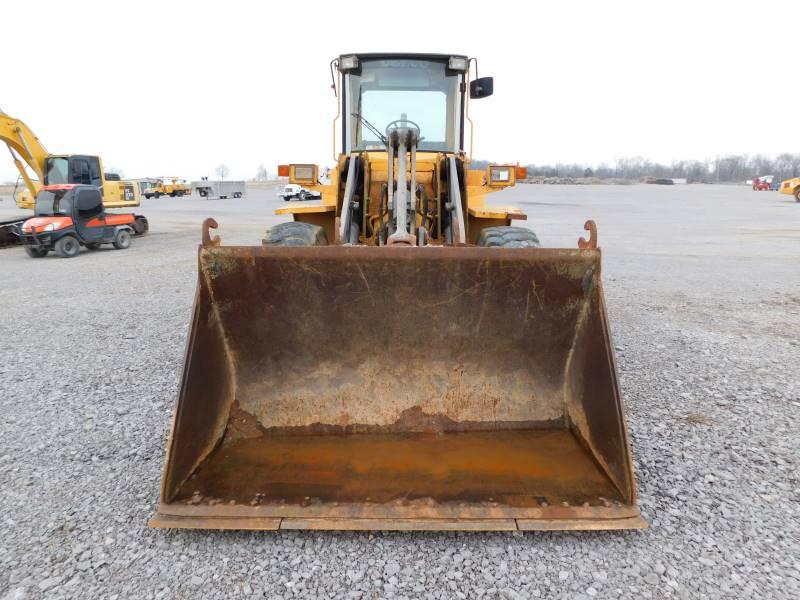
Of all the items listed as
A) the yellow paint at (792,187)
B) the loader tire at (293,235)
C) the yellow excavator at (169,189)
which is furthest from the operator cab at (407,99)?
the yellow excavator at (169,189)

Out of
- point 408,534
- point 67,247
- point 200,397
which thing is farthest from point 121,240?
point 408,534

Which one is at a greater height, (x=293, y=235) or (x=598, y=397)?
(x=293, y=235)

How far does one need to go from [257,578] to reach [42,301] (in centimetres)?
663

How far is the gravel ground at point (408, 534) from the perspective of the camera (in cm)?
195

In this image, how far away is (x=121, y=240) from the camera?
13.3 meters

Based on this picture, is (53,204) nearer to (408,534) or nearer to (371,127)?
(371,127)

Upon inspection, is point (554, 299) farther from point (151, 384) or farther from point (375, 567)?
point (151, 384)

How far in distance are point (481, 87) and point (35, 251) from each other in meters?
11.4

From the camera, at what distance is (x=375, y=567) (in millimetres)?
2023

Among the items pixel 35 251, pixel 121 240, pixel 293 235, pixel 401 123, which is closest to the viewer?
pixel 293 235

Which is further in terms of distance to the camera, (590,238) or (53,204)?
(53,204)

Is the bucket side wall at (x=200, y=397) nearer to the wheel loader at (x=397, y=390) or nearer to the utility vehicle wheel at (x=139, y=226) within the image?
the wheel loader at (x=397, y=390)

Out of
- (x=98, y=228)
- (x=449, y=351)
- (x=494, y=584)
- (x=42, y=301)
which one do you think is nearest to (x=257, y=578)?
(x=494, y=584)

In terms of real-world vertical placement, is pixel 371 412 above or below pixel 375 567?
above
